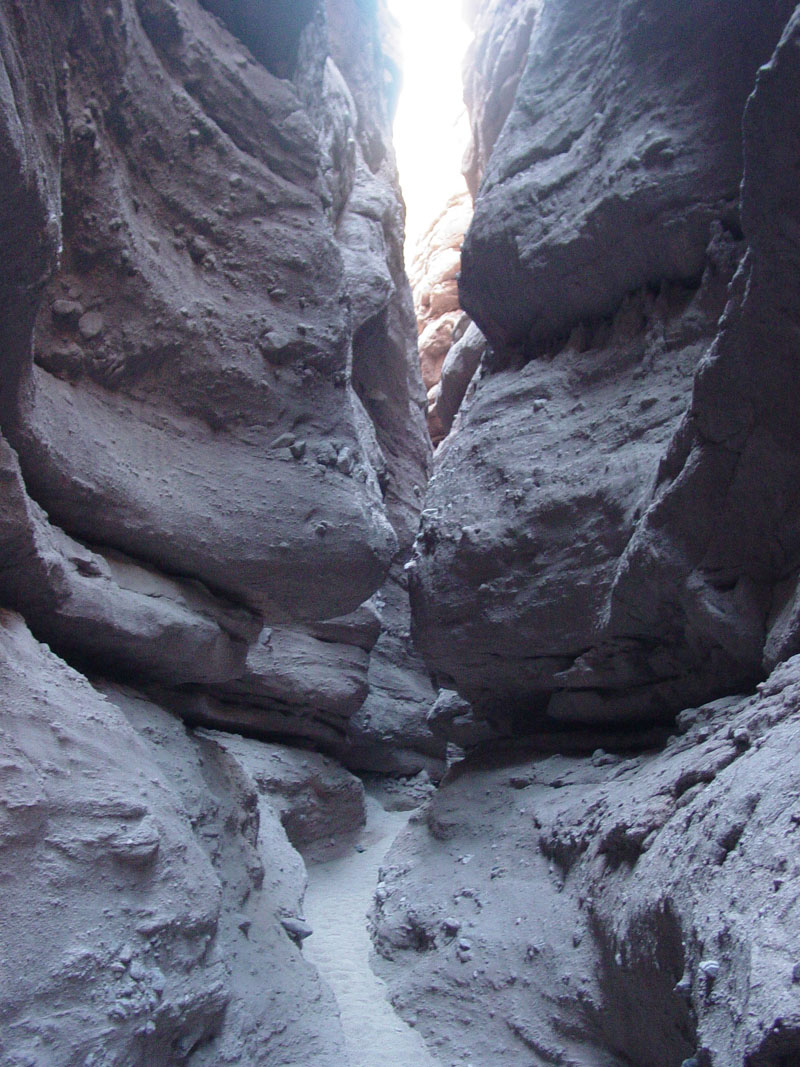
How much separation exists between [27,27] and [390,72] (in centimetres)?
1512

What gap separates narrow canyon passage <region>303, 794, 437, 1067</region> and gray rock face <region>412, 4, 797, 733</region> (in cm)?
186

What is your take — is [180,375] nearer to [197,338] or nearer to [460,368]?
[197,338]

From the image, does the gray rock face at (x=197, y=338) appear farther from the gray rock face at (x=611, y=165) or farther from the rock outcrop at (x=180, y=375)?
the gray rock face at (x=611, y=165)

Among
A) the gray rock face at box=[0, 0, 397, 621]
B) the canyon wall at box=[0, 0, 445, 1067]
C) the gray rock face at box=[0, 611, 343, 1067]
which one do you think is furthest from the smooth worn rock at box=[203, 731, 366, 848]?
the gray rock face at box=[0, 611, 343, 1067]

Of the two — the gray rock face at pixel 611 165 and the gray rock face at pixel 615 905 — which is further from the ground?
the gray rock face at pixel 611 165

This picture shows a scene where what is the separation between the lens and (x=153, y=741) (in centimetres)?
387

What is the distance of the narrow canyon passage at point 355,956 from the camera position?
3.67 meters

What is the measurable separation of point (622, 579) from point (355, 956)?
2.84 meters

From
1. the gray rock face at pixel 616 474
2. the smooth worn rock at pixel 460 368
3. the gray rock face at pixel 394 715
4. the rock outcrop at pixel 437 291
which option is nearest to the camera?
the gray rock face at pixel 616 474

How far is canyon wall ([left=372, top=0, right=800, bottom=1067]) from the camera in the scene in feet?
8.25

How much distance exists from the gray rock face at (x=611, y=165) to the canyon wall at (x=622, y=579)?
0.07 ft

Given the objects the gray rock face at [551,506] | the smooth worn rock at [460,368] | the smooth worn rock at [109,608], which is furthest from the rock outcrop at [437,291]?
the smooth worn rock at [109,608]

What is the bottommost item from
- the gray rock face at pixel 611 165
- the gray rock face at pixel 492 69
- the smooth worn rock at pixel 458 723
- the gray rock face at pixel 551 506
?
the smooth worn rock at pixel 458 723

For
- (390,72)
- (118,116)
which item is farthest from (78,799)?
(390,72)
